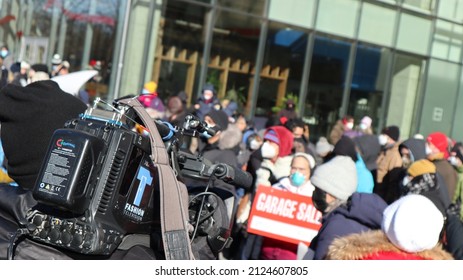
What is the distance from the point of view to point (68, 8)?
1596 cm

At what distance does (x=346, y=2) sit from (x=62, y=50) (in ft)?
22.9

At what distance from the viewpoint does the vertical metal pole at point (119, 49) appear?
52.6ft

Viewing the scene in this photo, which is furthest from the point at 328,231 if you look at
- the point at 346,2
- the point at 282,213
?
the point at 346,2

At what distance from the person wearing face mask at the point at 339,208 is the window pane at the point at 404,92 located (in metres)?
16.1

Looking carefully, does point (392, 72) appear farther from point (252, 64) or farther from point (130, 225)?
point (130, 225)

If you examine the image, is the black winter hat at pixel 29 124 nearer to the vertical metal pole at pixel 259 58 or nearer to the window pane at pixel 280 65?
the vertical metal pole at pixel 259 58

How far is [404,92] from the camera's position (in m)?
21.4

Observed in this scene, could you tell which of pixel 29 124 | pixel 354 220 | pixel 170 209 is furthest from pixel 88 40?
pixel 170 209

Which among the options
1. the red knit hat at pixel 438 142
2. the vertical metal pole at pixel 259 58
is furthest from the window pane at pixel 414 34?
the red knit hat at pixel 438 142

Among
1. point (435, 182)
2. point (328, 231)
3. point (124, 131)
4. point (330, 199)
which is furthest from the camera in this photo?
point (435, 182)

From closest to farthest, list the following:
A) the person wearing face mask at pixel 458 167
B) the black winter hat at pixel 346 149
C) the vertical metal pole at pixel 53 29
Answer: the black winter hat at pixel 346 149
the person wearing face mask at pixel 458 167
the vertical metal pole at pixel 53 29

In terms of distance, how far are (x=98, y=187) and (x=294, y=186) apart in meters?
5.21

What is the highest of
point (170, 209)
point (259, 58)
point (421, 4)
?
point (421, 4)

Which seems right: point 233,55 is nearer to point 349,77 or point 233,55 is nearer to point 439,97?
point 349,77
